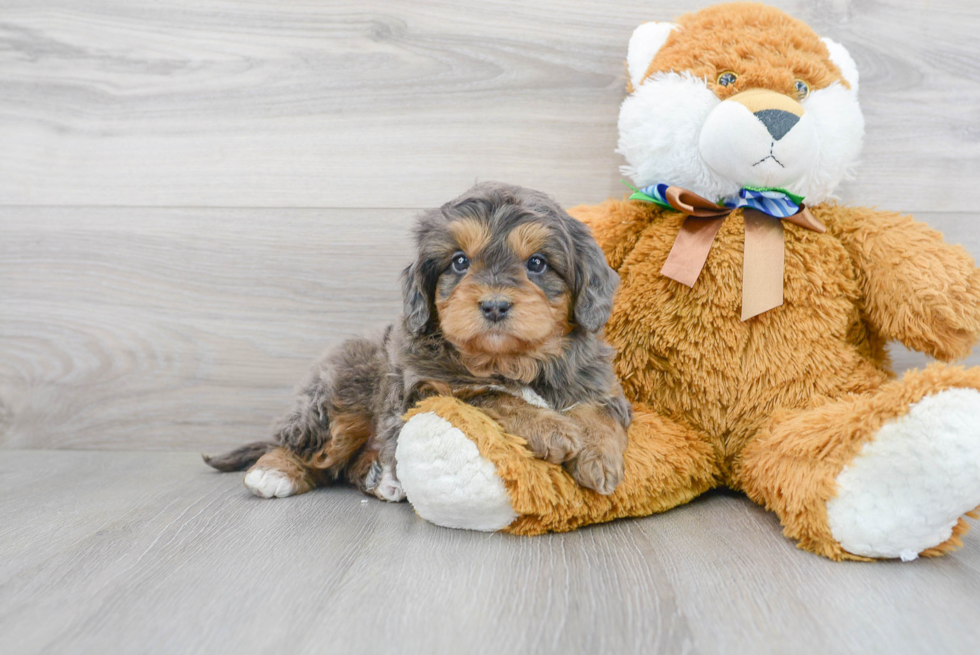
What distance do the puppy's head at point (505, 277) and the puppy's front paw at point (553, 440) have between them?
0.17 meters

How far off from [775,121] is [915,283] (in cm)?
51

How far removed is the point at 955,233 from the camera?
218 cm

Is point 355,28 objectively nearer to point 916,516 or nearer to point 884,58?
point 884,58

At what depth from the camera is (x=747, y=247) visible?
172 centimetres

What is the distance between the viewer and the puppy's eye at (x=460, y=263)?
1567mm

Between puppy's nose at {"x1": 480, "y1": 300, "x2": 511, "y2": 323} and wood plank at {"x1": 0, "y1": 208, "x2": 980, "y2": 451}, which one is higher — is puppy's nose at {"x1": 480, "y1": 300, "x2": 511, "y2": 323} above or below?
above

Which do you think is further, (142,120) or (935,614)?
(142,120)

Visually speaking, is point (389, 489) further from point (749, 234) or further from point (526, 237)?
point (749, 234)

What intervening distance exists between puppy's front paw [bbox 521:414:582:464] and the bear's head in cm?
75

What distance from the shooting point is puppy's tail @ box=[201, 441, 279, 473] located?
84.2 inches


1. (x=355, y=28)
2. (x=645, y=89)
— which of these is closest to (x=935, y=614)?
(x=645, y=89)

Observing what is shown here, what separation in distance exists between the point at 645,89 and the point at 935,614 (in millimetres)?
1345

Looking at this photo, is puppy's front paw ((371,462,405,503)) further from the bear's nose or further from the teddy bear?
the bear's nose

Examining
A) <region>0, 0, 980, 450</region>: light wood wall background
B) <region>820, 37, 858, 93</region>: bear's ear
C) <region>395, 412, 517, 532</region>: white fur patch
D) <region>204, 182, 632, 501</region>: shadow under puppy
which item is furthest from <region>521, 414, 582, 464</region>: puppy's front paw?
<region>820, 37, 858, 93</region>: bear's ear
